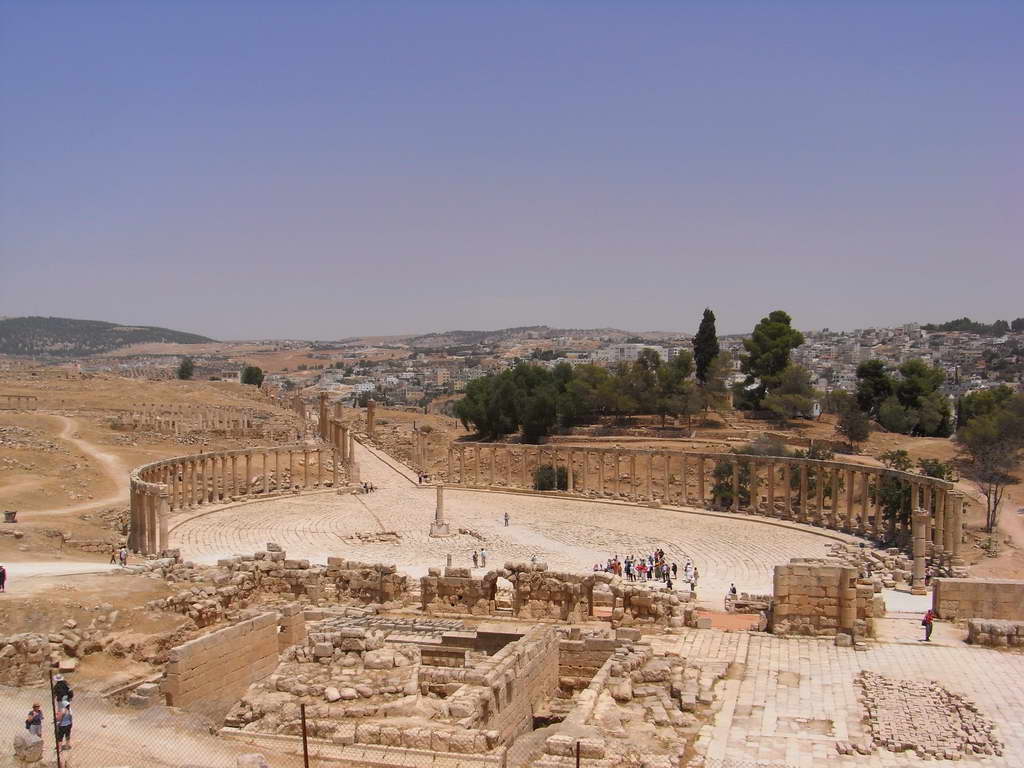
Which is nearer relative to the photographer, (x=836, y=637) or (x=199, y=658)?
(x=199, y=658)

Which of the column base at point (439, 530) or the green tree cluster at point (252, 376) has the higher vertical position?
the green tree cluster at point (252, 376)

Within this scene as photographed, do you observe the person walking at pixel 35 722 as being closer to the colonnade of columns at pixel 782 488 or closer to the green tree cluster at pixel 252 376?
the colonnade of columns at pixel 782 488

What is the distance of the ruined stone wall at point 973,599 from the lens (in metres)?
21.9

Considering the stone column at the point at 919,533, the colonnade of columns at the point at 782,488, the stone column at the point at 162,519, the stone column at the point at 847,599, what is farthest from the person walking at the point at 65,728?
the stone column at the point at 919,533

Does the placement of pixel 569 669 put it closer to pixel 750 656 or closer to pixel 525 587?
pixel 750 656

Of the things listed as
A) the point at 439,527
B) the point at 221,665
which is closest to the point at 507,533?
the point at 439,527

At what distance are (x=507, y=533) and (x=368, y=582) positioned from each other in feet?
56.8

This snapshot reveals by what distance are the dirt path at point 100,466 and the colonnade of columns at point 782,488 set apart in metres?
18.7

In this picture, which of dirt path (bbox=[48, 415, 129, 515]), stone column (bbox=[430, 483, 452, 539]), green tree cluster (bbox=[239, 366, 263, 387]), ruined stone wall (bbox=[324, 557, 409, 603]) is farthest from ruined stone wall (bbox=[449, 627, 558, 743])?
green tree cluster (bbox=[239, 366, 263, 387])

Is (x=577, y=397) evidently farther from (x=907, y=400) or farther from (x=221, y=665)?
(x=221, y=665)

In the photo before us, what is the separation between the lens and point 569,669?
1972cm

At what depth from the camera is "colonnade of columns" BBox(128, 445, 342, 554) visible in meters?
36.1

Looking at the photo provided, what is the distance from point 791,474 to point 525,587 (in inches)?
1261

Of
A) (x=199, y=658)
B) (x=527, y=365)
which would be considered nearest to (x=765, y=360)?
(x=527, y=365)
